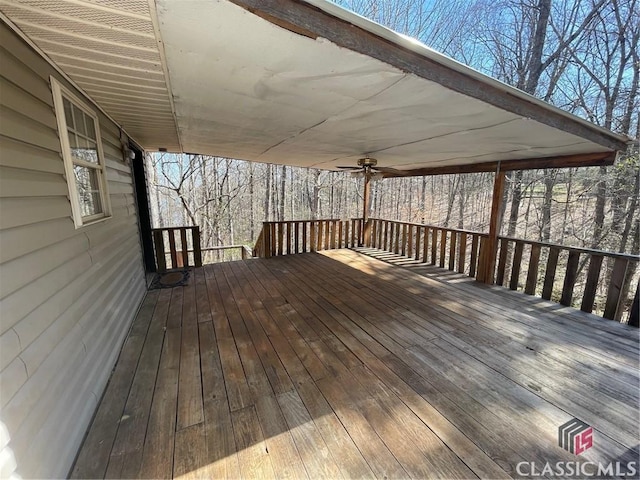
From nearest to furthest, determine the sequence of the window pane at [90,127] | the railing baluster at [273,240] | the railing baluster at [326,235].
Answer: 1. the window pane at [90,127]
2. the railing baluster at [273,240]
3. the railing baluster at [326,235]

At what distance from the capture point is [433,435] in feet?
5.28

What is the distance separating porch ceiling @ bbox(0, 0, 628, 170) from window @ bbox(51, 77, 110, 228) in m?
0.20

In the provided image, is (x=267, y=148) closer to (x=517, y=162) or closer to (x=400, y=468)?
(x=517, y=162)

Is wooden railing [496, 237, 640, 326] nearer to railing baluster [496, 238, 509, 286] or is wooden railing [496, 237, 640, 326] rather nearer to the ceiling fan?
railing baluster [496, 238, 509, 286]

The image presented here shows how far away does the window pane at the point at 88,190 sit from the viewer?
2.05 metres

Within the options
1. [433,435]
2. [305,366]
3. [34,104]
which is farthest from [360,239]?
[34,104]

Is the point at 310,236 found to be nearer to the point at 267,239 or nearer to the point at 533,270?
the point at 267,239

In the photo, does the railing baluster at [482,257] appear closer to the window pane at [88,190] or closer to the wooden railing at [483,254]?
the wooden railing at [483,254]

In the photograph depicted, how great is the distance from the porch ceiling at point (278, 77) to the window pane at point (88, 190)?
685mm

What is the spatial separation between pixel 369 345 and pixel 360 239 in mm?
4724

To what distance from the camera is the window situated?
5.82 feet

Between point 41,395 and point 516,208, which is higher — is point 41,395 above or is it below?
below

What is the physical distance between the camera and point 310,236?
6.55 m

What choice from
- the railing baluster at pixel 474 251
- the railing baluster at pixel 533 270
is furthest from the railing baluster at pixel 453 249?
the railing baluster at pixel 533 270
